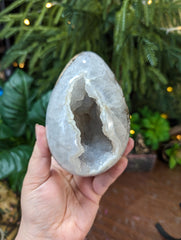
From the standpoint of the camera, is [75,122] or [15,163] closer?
[75,122]

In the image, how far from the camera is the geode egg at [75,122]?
678mm

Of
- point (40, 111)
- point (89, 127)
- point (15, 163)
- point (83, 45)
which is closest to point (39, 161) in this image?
point (89, 127)

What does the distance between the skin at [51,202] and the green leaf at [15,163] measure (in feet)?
1.08

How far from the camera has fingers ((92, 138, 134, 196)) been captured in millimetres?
850

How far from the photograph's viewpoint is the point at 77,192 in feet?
3.06

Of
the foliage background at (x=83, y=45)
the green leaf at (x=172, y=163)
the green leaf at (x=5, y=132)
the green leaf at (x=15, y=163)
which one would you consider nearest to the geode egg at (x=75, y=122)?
the foliage background at (x=83, y=45)

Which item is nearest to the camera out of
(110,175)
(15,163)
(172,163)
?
(110,175)

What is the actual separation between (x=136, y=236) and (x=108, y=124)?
717 mm

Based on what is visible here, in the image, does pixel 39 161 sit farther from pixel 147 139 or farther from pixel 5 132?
pixel 147 139

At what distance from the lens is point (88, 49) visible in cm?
118

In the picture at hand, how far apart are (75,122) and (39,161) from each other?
0.16 m

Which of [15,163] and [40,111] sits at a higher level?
[40,111]

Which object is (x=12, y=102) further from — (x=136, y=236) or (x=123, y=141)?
(x=136, y=236)

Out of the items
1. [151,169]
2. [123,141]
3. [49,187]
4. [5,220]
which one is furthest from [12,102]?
[151,169]
